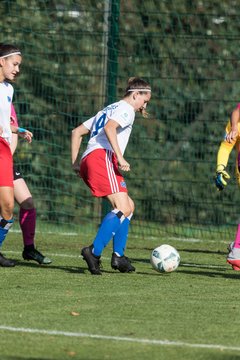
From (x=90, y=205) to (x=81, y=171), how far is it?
16.7 ft

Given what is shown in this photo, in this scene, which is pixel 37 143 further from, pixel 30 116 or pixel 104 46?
pixel 104 46

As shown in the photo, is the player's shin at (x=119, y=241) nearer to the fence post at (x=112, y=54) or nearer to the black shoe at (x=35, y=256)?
the black shoe at (x=35, y=256)

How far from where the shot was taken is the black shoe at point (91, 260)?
9766 mm

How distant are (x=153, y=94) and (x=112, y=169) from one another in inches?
196

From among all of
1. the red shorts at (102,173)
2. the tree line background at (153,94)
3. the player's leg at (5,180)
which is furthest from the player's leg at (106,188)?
the tree line background at (153,94)

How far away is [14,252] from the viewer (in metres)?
12.0

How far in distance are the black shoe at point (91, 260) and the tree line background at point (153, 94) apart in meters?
5.05

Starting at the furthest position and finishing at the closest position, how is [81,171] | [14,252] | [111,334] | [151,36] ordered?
[151,36]
[14,252]
[81,171]
[111,334]

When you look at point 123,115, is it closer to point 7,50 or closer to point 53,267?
point 7,50

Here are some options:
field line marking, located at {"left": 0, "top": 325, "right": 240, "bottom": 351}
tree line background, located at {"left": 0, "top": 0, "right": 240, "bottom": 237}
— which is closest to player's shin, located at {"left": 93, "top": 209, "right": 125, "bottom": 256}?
field line marking, located at {"left": 0, "top": 325, "right": 240, "bottom": 351}

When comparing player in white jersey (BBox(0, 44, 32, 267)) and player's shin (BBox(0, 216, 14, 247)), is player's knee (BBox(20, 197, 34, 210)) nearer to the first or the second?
player's shin (BBox(0, 216, 14, 247))

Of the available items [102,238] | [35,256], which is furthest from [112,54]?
[102,238]

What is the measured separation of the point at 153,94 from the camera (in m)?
14.9

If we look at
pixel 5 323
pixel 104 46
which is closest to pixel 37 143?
pixel 104 46
